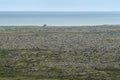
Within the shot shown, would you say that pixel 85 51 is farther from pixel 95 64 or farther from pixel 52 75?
pixel 52 75

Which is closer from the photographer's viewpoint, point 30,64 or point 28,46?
point 30,64

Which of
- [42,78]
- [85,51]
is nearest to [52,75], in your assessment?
[42,78]

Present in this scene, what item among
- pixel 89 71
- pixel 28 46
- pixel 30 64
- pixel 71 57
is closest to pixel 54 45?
pixel 28 46

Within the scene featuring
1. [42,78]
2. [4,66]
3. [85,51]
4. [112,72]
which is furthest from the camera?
[85,51]

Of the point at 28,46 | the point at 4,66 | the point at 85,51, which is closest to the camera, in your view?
the point at 4,66

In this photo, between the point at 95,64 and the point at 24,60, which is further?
the point at 24,60

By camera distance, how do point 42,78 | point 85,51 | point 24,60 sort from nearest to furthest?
1. point 42,78
2. point 24,60
3. point 85,51

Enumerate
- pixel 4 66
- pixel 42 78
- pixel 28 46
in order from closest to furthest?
1. pixel 42 78
2. pixel 4 66
3. pixel 28 46

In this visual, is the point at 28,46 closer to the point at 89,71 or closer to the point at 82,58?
the point at 82,58
